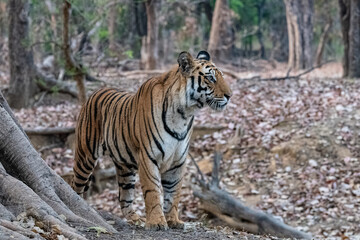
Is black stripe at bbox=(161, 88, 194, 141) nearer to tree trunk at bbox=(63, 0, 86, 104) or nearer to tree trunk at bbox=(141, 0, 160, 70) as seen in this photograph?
tree trunk at bbox=(63, 0, 86, 104)

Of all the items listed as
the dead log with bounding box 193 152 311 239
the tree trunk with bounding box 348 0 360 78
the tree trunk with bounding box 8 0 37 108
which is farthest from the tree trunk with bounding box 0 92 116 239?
the tree trunk with bounding box 348 0 360 78

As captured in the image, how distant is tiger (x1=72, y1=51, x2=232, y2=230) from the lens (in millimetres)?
5328

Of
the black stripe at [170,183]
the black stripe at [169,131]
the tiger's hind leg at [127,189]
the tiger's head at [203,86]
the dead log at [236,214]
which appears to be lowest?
the dead log at [236,214]

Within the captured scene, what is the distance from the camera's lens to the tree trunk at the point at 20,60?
13766 mm

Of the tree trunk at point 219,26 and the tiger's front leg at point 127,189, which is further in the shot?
the tree trunk at point 219,26

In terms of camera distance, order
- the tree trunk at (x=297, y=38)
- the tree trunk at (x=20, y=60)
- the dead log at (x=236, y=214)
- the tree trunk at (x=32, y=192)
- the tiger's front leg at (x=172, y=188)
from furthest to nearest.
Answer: the tree trunk at (x=297, y=38)
the tree trunk at (x=20, y=60)
the dead log at (x=236, y=214)
the tiger's front leg at (x=172, y=188)
the tree trunk at (x=32, y=192)

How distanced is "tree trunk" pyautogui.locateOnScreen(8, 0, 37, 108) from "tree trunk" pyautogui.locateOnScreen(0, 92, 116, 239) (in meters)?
9.23

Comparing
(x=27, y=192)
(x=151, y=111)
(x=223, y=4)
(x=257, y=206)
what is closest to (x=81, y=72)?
(x=257, y=206)

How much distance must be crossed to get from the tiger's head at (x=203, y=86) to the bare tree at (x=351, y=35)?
1030 centimetres

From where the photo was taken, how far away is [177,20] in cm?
2828

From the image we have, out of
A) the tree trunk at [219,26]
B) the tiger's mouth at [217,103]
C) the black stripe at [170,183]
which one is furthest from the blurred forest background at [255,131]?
the tree trunk at [219,26]

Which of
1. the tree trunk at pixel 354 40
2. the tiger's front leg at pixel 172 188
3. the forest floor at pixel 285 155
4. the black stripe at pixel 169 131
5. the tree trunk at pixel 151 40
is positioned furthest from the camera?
the tree trunk at pixel 151 40

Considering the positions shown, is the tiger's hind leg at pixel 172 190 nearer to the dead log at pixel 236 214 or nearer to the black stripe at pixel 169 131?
the black stripe at pixel 169 131

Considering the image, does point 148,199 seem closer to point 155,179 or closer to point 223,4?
point 155,179
